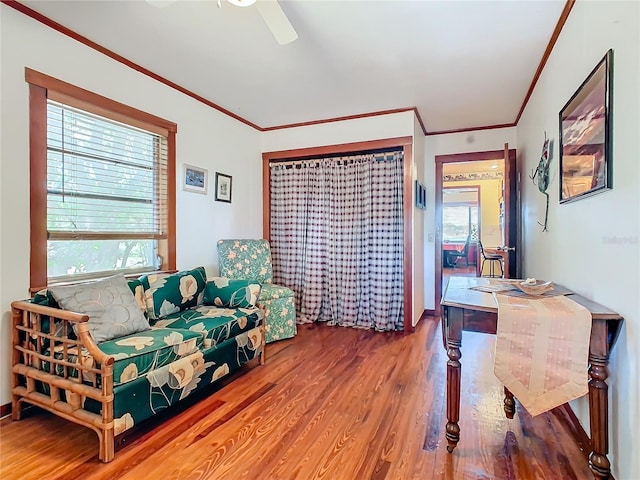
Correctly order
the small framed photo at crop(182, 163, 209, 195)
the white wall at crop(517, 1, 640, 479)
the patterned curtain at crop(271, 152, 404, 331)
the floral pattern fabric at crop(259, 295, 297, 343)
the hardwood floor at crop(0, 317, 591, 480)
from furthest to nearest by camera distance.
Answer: the patterned curtain at crop(271, 152, 404, 331) → the floral pattern fabric at crop(259, 295, 297, 343) → the small framed photo at crop(182, 163, 209, 195) → the hardwood floor at crop(0, 317, 591, 480) → the white wall at crop(517, 1, 640, 479)

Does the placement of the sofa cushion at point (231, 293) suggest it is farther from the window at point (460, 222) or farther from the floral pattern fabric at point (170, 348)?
the window at point (460, 222)

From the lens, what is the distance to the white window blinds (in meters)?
2.33

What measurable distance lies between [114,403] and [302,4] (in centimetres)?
238

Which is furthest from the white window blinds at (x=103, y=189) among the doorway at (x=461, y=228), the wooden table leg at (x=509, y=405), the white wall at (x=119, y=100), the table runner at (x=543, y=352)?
the doorway at (x=461, y=228)

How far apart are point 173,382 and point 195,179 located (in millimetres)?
2012

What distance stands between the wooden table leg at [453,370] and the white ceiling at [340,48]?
178cm

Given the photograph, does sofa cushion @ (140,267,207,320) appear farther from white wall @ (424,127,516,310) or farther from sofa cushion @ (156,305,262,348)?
white wall @ (424,127,516,310)

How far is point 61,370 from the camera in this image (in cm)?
188

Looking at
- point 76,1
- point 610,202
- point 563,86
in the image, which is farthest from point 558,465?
point 76,1

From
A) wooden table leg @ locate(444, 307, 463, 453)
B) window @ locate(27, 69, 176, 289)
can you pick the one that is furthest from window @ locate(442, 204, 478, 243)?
wooden table leg @ locate(444, 307, 463, 453)

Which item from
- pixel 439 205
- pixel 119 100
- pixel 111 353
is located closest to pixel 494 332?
pixel 111 353

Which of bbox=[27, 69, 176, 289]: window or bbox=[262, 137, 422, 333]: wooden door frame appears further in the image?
bbox=[262, 137, 422, 333]: wooden door frame

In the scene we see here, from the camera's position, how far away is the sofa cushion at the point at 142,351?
5.79 feet

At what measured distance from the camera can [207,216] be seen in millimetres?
3586
